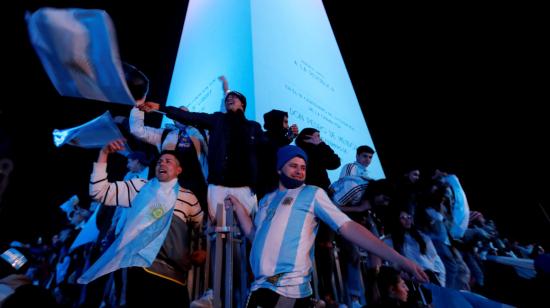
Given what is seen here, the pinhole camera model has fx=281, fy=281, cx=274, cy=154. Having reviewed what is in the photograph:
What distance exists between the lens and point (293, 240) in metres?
1.63

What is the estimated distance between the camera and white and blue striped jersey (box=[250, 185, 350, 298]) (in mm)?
1523

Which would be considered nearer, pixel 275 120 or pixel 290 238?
pixel 290 238

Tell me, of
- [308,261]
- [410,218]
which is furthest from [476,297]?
[410,218]

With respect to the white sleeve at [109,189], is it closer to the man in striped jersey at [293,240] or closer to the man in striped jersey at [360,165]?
the man in striped jersey at [293,240]

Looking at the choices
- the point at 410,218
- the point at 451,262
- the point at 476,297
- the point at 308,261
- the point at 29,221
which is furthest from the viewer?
the point at 29,221

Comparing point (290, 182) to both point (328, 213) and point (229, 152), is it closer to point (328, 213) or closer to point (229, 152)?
point (328, 213)

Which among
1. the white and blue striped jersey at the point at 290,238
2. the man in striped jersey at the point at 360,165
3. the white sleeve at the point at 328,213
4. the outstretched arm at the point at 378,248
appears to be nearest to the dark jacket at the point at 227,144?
the white and blue striped jersey at the point at 290,238

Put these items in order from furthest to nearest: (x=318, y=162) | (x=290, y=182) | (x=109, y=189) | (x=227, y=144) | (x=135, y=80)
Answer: (x=318, y=162) < (x=227, y=144) < (x=135, y=80) < (x=109, y=189) < (x=290, y=182)

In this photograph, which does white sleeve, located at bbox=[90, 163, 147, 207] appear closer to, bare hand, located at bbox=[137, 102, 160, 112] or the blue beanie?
bare hand, located at bbox=[137, 102, 160, 112]

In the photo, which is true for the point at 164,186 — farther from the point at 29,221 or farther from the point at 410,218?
the point at 29,221

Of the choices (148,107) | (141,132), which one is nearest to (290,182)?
(148,107)

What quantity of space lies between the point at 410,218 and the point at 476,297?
242 centimetres

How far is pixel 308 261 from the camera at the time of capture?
1.63 metres

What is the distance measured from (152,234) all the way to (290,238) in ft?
3.48
